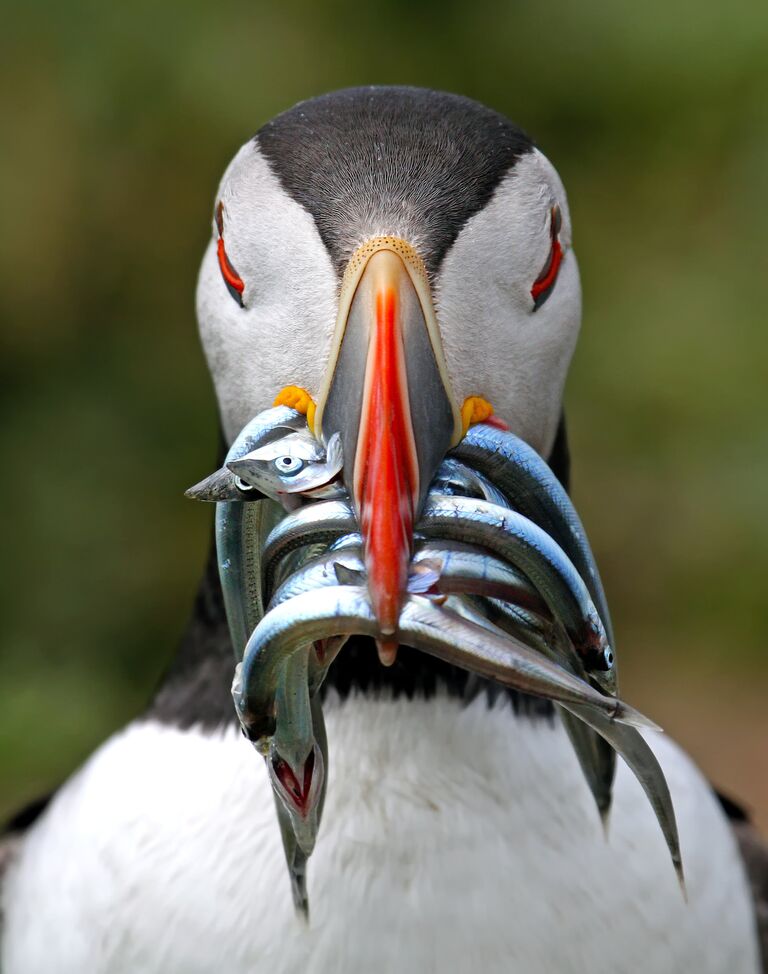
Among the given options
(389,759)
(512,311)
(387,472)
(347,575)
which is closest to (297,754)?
(347,575)

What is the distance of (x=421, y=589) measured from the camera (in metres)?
1.75

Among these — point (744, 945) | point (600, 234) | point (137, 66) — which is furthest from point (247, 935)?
point (600, 234)

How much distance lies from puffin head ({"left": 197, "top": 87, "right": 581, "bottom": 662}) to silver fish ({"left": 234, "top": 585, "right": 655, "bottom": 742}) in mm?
102

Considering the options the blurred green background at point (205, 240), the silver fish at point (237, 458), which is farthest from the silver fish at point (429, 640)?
the blurred green background at point (205, 240)

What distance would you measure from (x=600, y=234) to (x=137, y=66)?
6.78 ft

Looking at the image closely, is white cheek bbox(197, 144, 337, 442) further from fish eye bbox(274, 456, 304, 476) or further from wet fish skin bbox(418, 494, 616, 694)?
wet fish skin bbox(418, 494, 616, 694)

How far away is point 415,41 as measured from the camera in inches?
238

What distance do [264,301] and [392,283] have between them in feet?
1.06

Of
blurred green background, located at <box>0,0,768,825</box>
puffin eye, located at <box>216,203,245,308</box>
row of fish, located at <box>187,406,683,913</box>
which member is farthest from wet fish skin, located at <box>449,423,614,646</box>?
blurred green background, located at <box>0,0,768,825</box>

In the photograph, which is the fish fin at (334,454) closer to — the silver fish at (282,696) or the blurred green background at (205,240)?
the silver fish at (282,696)

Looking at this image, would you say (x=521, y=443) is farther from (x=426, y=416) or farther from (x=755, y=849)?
(x=755, y=849)

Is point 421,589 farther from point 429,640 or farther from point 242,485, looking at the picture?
point 242,485

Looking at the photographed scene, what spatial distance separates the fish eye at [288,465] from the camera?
6.15 feet

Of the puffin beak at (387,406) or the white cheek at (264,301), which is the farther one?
the white cheek at (264,301)
